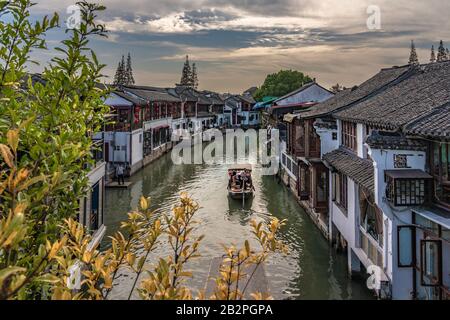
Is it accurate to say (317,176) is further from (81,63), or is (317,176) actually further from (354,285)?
(81,63)

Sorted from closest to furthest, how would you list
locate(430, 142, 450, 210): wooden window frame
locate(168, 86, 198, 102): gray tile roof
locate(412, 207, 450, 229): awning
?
locate(412, 207, 450, 229): awning, locate(430, 142, 450, 210): wooden window frame, locate(168, 86, 198, 102): gray tile roof

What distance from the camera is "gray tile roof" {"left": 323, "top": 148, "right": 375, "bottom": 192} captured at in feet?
33.0

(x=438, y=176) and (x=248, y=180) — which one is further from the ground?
(x=438, y=176)

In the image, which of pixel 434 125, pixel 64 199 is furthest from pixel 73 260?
pixel 434 125

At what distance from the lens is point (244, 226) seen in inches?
749

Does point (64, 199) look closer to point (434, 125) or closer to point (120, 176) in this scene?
point (434, 125)

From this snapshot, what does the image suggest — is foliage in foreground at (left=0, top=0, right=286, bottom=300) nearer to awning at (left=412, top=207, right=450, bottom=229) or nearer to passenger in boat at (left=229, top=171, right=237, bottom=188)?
awning at (left=412, top=207, right=450, bottom=229)

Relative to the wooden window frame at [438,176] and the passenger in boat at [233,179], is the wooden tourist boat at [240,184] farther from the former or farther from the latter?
the wooden window frame at [438,176]

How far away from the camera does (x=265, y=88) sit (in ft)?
230

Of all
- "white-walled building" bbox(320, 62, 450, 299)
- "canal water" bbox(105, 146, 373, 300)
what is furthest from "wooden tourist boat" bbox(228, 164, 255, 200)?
"white-walled building" bbox(320, 62, 450, 299)

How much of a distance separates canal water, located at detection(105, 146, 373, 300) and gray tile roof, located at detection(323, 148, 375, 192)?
3.81 meters

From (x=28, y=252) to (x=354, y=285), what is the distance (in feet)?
38.5

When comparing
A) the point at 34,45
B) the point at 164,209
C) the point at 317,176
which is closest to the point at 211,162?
the point at 164,209

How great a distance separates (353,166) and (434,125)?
4.58m
